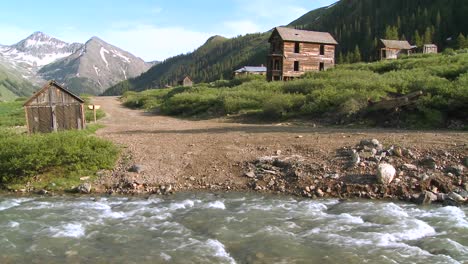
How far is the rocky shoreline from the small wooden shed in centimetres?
830

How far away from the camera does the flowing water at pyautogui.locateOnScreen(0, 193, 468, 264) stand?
828cm

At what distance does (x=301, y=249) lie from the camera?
852 cm

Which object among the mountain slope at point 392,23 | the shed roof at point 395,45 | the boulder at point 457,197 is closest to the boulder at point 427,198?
the boulder at point 457,197

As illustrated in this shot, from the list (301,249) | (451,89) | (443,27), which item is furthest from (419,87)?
(443,27)

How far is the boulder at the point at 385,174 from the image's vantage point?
1202 centimetres

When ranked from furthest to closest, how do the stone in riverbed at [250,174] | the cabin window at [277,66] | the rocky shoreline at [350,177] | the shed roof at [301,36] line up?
the cabin window at [277,66] < the shed roof at [301,36] < the stone in riverbed at [250,174] < the rocky shoreline at [350,177]

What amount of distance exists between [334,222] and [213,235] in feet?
9.07

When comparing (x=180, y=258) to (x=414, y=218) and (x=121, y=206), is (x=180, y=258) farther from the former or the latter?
(x=414, y=218)

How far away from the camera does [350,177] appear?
12.6 meters

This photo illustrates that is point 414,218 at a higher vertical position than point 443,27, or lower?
lower

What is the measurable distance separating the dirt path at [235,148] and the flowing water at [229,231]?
1515 mm

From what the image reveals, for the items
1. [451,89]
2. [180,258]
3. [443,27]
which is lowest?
[180,258]

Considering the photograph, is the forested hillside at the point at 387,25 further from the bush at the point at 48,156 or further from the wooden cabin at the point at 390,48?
the bush at the point at 48,156

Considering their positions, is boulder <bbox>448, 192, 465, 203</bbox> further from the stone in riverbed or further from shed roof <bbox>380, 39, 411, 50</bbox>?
shed roof <bbox>380, 39, 411, 50</bbox>
